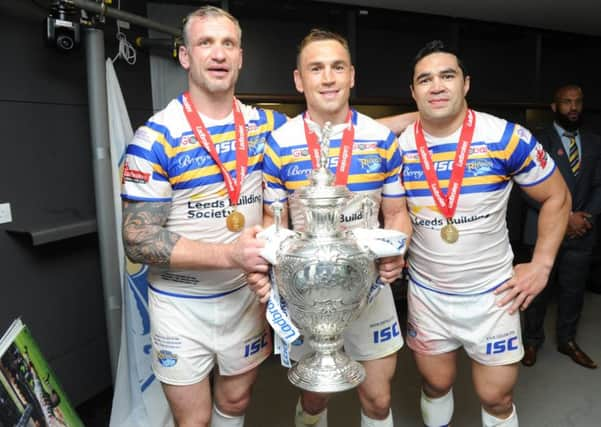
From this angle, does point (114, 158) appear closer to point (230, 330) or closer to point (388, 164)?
point (230, 330)

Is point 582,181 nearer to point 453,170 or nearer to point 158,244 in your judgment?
point 453,170

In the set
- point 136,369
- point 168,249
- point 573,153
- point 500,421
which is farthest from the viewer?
point 573,153

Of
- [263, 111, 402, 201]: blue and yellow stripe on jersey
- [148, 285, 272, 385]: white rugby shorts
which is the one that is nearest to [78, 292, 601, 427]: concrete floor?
[148, 285, 272, 385]: white rugby shorts

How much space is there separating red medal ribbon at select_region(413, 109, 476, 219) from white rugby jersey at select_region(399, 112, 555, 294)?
15 millimetres

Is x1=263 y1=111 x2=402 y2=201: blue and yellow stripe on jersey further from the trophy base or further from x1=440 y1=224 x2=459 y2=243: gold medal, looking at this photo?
the trophy base

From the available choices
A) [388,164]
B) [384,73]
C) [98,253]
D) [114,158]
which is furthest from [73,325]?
[384,73]

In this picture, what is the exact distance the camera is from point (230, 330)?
5.37 feet

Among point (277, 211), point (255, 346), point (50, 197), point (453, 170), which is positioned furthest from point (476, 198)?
point (50, 197)

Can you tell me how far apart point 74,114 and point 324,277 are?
75.6 inches

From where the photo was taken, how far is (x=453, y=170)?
1695mm

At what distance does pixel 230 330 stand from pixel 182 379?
21cm

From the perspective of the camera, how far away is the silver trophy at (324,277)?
1135mm

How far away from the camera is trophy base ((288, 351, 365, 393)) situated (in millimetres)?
1190

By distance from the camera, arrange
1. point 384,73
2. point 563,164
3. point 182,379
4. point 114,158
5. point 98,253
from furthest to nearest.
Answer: point 384,73 < point 563,164 < point 98,253 < point 114,158 < point 182,379
